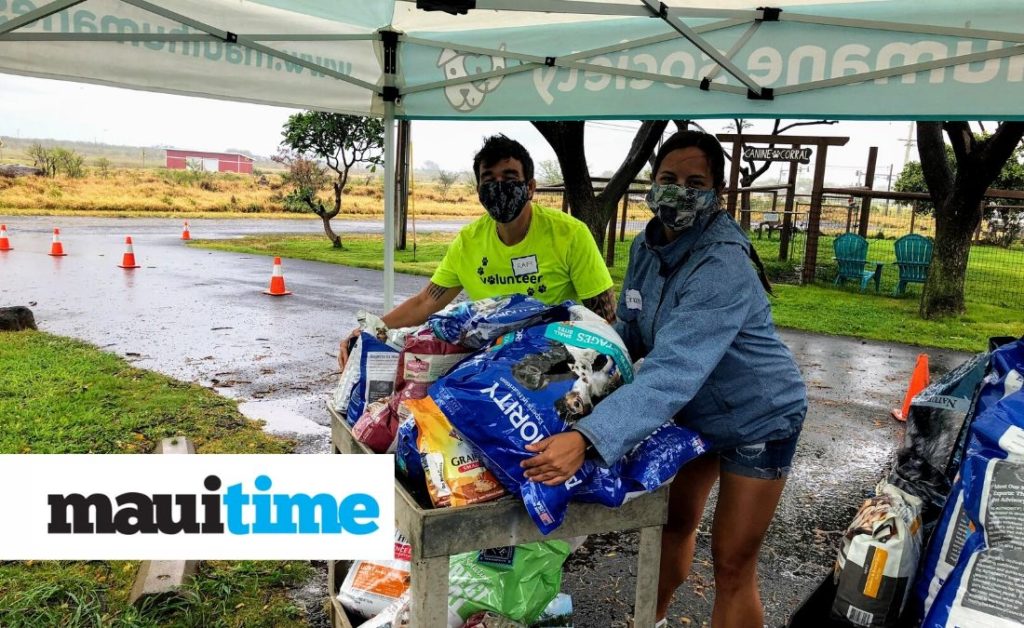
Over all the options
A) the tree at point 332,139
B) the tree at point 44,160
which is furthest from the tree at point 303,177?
A: the tree at point 44,160

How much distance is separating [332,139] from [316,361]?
15015 mm

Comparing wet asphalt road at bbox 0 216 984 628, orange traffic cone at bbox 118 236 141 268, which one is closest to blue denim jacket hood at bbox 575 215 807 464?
wet asphalt road at bbox 0 216 984 628

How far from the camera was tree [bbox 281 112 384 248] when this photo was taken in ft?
68.7

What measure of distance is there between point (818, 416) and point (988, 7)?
14.8 ft

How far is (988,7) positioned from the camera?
8.89 ft

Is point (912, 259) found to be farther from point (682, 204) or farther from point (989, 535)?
point (989, 535)

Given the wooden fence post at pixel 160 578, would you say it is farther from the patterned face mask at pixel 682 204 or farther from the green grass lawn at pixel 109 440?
the patterned face mask at pixel 682 204

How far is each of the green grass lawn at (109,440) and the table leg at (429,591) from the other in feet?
5.15

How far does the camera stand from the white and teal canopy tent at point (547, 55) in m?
2.84

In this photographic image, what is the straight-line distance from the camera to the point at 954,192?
11008 mm

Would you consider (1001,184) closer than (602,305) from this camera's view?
No

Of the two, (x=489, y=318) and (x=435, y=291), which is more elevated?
(x=489, y=318)

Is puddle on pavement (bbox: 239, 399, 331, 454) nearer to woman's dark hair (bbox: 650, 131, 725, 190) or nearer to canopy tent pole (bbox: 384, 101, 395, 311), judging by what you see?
canopy tent pole (bbox: 384, 101, 395, 311)

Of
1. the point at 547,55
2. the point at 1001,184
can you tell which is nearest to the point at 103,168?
the point at 1001,184
